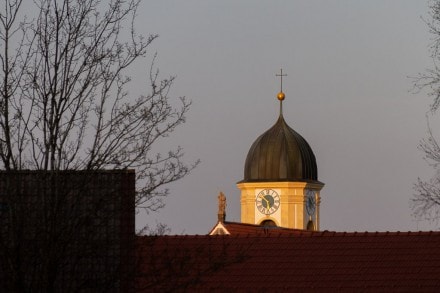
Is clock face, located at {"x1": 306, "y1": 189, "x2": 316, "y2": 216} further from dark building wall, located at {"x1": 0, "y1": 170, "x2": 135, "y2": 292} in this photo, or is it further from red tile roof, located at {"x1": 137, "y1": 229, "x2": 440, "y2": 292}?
dark building wall, located at {"x1": 0, "y1": 170, "x2": 135, "y2": 292}

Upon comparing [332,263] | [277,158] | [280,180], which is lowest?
[332,263]

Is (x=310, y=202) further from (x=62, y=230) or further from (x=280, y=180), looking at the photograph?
(x=62, y=230)

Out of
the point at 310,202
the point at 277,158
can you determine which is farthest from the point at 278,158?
the point at 310,202

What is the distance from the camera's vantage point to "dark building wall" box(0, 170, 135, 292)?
14.7 metres

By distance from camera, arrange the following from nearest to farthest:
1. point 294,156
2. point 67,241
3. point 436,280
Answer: point 67,241 → point 436,280 → point 294,156

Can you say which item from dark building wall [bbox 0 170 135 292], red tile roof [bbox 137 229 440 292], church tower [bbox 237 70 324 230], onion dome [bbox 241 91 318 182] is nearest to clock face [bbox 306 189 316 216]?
church tower [bbox 237 70 324 230]

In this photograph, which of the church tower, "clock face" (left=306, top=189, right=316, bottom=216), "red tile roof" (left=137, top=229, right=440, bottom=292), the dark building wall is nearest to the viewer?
the dark building wall

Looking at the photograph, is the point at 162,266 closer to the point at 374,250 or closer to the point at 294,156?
the point at 374,250

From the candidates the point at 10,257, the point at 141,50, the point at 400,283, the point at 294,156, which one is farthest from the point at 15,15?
the point at 294,156

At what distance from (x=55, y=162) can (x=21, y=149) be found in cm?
32

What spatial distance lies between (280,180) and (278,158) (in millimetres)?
1308

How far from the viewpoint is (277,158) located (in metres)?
89.4

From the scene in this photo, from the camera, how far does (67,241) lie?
14.7 m

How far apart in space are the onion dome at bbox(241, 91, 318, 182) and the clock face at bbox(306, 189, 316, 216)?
3.79ft
